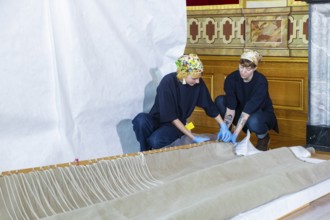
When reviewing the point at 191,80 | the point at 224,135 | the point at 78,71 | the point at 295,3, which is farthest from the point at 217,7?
the point at 78,71

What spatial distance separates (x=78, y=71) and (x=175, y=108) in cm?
68

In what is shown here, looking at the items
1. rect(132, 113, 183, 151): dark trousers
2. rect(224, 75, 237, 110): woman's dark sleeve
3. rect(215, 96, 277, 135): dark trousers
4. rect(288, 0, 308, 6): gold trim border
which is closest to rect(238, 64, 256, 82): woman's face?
rect(224, 75, 237, 110): woman's dark sleeve

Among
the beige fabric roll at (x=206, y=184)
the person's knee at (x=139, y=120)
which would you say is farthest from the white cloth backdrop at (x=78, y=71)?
the beige fabric roll at (x=206, y=184)

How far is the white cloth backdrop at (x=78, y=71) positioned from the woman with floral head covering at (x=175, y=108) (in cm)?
15

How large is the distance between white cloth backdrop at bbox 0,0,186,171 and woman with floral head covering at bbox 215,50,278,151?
1.49ft

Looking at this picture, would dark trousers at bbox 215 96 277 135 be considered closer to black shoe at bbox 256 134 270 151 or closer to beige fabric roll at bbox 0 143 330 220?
black shoe at bbox 256 134 270 151

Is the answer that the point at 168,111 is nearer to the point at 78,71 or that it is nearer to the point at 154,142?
the point at 154,142

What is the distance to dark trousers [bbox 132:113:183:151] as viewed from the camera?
3.98 meters

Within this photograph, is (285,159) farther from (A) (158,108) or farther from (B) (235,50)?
(B) (235,50)

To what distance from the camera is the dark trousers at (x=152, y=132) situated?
3979mm

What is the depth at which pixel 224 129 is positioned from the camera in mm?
3914

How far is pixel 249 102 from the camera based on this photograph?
417 centimetres

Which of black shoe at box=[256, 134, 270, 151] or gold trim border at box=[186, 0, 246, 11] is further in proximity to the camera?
gold trim border at box=[186, 0, 246, 11]

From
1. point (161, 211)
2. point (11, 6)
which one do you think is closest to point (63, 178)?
point (161, 211)
